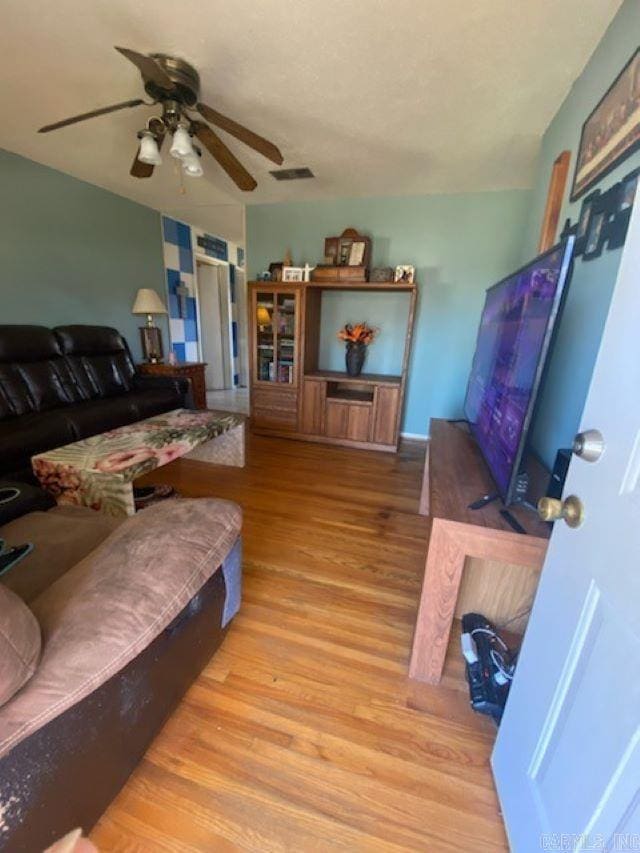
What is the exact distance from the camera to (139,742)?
0.86 metres

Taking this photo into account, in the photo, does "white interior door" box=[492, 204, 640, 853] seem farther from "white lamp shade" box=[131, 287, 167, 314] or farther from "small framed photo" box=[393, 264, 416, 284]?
"white lamp shade" box=[131, 287, 167, 314]

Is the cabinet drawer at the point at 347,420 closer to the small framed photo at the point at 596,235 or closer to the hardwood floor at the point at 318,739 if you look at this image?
the hardwood floor at the point at 318,739

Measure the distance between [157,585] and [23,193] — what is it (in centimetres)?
361

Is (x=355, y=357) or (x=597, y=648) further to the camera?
(x=355, y=357)

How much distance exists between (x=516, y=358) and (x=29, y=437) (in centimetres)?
263

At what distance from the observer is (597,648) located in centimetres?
→ 56

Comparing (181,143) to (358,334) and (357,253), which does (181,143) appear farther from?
(358,334)

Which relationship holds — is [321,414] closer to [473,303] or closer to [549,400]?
[473,303]

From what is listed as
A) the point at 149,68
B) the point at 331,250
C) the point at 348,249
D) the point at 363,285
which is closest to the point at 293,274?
the point at 331,250

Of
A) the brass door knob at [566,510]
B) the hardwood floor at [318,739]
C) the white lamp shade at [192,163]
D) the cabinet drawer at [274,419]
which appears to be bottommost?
the hardwood floor at [318,739]

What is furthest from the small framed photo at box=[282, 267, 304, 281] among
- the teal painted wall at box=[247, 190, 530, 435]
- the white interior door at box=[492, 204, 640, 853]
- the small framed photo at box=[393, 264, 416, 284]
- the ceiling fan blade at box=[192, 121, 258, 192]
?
the white interior door at box=[492, 204, 640, 853]

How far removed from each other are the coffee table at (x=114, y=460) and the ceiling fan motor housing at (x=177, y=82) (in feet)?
5.65

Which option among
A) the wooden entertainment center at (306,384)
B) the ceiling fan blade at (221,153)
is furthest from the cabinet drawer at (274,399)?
the ceiling fan blade at (221,153)

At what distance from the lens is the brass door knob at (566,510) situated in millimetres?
635
